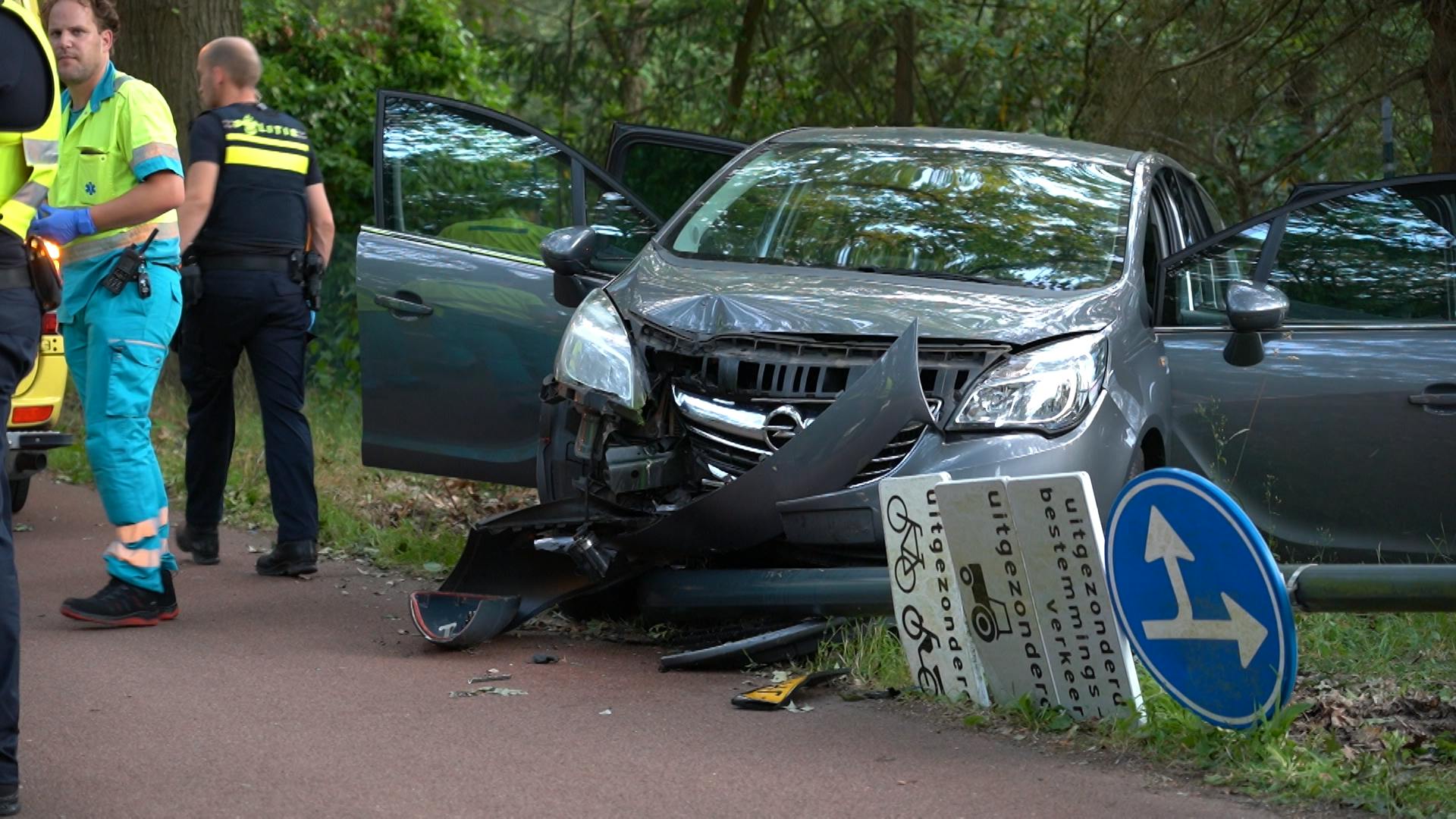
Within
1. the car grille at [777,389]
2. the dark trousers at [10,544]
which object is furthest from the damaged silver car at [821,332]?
the dark trousers at [10,544]

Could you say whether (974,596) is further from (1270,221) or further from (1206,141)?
(1206,141)

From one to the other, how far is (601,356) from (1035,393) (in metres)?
1.39

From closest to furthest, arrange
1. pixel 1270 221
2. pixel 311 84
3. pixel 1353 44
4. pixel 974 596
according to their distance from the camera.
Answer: pixel 974 596 → pixel 1270 221 → pixel 1353 44 → pixel 311 84

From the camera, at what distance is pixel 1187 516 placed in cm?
407

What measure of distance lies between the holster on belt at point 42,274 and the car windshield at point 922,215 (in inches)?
97.1

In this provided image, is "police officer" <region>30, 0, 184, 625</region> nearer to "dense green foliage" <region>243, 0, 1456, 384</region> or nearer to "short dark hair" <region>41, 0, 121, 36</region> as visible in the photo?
"short dark hair" <region>41, 0, 121, 36</region>

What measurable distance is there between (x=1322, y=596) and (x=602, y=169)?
4122 millimetres

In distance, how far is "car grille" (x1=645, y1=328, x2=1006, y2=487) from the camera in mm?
5168

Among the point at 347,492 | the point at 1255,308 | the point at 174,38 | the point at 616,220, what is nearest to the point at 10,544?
the point at 616,220

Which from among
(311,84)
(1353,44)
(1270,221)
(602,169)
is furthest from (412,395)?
(311,84)

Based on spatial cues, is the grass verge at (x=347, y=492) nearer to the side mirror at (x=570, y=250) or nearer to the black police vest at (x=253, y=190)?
the black police vest at (x=253, y=190)

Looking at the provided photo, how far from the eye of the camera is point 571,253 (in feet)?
20.6

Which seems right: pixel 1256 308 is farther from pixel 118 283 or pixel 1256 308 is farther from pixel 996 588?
pixel 118 283

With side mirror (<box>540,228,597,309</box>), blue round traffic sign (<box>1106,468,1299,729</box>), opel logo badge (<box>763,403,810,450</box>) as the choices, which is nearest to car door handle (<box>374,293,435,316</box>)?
side mirror (<box>540,228,597,309</box>)
